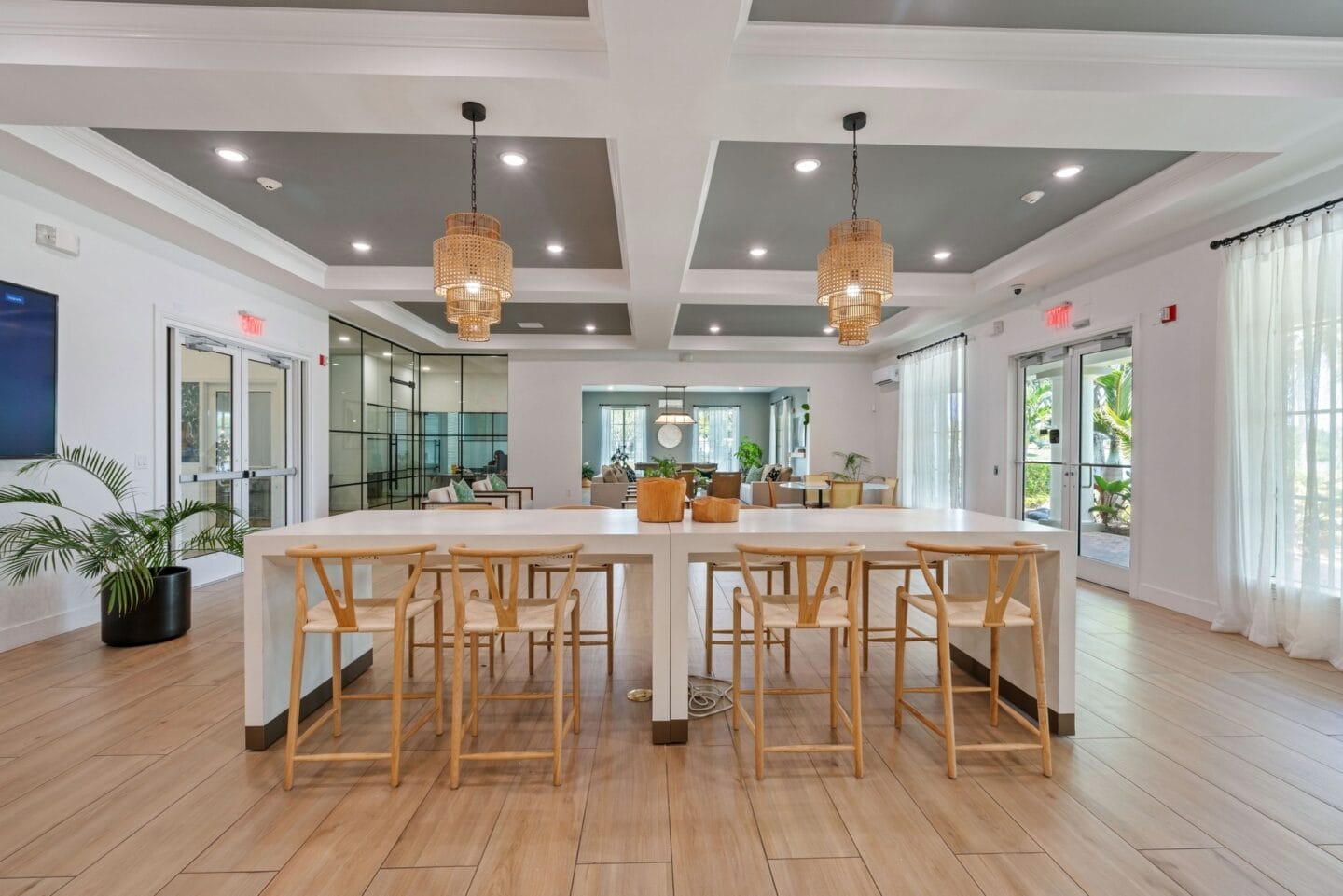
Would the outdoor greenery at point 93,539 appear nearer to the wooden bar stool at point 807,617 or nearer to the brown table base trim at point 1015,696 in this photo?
the wooden bar stool at point 807,617

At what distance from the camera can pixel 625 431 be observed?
50.1ft

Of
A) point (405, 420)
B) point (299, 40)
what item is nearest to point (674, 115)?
point (299, 40)

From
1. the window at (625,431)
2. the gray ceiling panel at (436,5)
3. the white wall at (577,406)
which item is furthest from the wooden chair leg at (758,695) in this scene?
the window at (625,431)

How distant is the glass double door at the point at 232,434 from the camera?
4734 mm

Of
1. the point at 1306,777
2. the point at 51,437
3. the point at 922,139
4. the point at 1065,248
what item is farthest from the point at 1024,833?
the point at 51,437

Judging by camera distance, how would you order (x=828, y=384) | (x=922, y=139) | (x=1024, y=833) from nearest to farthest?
(x=1024, y=833) → (x=922, y=139) → (x=828, y=384)

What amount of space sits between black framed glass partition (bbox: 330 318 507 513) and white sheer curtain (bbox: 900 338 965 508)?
6.47 metres

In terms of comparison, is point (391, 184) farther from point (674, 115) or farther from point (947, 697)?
point (947, 697)

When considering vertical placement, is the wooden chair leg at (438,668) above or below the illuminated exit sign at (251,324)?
below

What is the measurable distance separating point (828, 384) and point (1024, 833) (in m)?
8.57

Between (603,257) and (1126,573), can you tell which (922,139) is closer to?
(603,257)

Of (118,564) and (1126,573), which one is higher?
(118,564)

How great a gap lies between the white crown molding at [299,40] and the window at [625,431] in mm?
12674

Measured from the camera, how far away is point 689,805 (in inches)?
76.8
